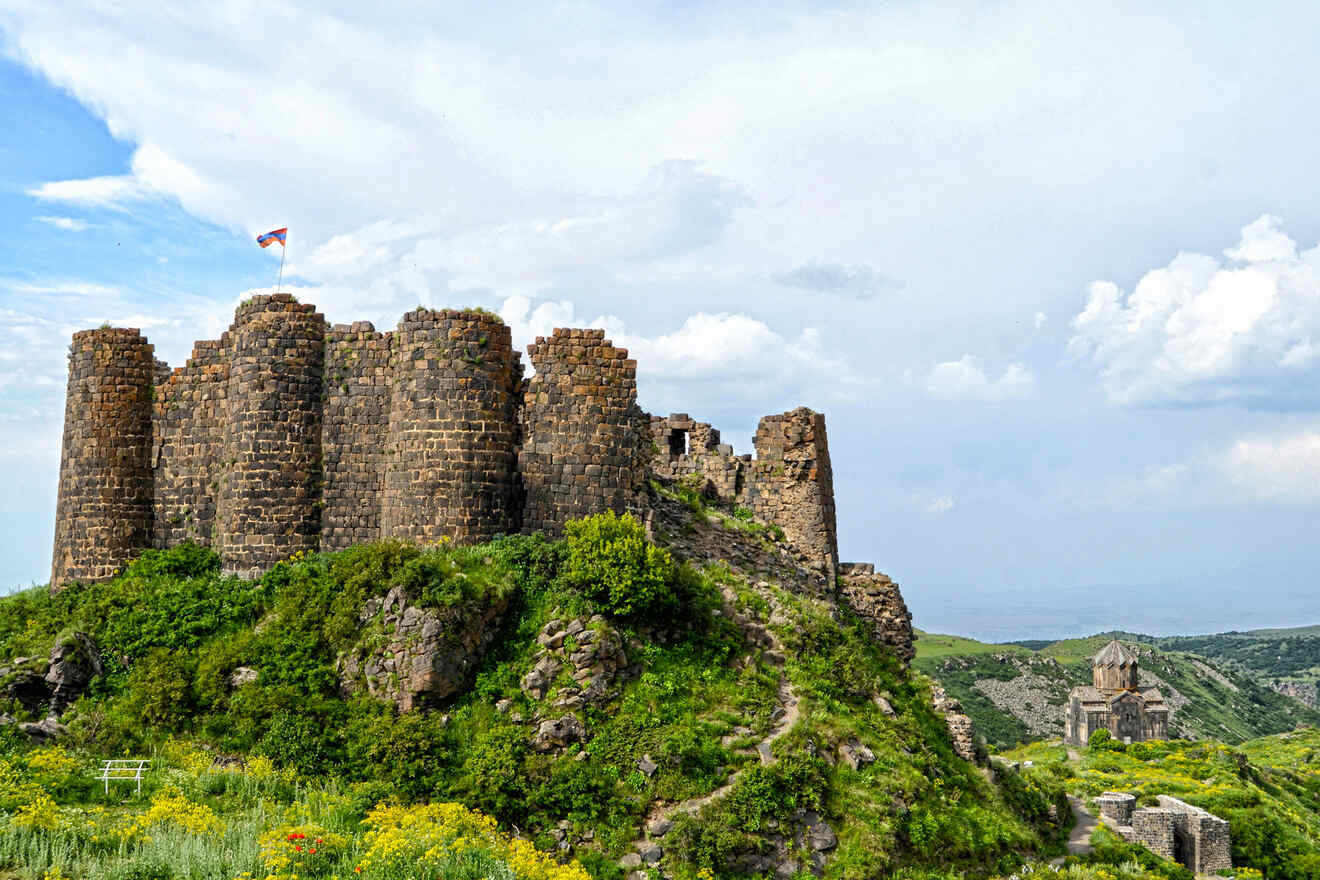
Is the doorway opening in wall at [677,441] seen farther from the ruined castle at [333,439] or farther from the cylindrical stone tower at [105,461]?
the cylindrical stone tower at [105,461]

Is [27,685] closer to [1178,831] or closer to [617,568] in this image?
[617,568]

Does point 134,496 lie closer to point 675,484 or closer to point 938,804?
point 675,484

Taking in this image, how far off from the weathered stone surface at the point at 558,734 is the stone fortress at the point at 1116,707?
2687 inches

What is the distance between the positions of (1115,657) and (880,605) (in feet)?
210

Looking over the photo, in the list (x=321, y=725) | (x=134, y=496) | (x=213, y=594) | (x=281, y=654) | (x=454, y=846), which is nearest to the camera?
(x=454, y=846)

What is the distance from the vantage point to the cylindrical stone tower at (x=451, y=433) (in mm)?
24266

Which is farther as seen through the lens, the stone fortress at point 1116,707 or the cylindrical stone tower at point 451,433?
the stone fortress at point 1116,707

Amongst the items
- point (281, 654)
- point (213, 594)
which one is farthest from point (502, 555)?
point (213, 594)

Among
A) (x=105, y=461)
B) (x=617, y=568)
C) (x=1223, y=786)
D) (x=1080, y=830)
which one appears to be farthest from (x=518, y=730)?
(x=1223, y=786)

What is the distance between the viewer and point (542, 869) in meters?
16.5

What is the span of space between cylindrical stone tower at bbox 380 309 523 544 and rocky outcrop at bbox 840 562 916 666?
10609 mm

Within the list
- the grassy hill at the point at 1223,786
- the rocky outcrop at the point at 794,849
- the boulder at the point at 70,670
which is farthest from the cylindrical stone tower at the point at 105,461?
the grassy hill at the point at 1223,786

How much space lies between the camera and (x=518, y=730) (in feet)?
67.3

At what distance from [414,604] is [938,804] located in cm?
1190
